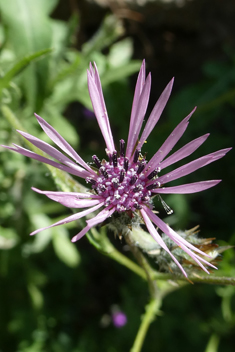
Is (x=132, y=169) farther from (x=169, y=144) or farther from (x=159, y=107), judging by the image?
(x=159, y=107)

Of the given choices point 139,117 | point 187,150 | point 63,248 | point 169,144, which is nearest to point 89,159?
point 63,248

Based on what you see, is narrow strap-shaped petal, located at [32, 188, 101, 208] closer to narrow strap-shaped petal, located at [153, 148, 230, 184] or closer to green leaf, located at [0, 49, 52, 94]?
narrow strap-shaped petal, located at [153, 148, 230, 184]

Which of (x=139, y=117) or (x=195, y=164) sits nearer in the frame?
(x=195, y=164)

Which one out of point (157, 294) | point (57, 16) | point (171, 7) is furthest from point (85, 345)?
point (171, 7)

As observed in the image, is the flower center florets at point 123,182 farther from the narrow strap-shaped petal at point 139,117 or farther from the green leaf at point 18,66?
the green leaf at point 18,66

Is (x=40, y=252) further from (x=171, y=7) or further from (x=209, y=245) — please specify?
(x=171, y=7)

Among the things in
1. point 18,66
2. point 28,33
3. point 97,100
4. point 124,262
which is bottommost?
point 124,262

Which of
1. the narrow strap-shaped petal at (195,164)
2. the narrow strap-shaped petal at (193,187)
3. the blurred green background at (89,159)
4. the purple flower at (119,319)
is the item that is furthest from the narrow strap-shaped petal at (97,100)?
the purple flower at (119,319)
